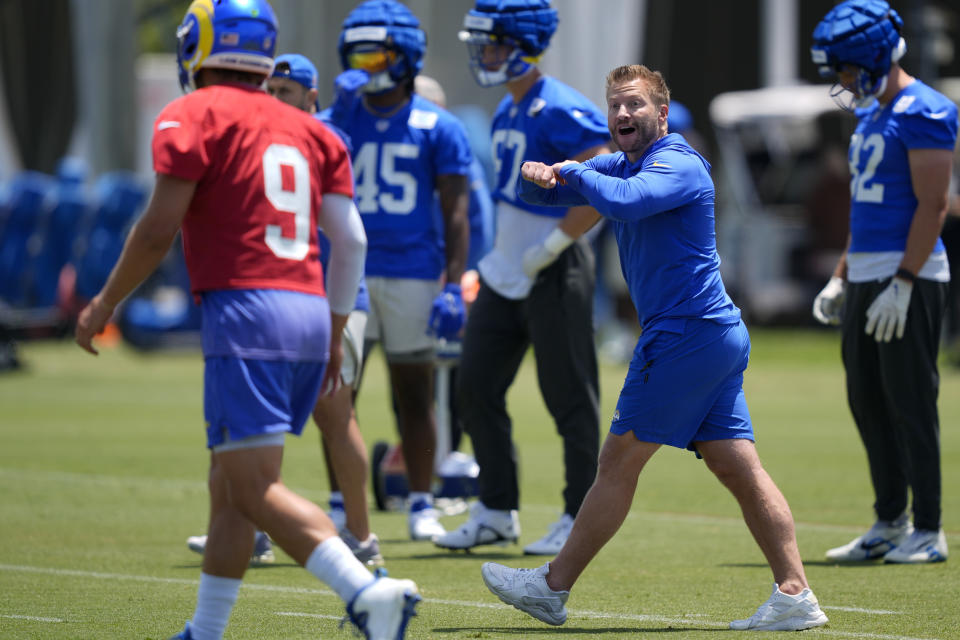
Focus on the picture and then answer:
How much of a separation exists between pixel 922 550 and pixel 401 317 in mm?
2848

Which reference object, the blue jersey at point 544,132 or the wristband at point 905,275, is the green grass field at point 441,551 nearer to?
the wristband at point 905,275

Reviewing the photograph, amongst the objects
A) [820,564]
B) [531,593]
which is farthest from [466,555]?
[531,593]

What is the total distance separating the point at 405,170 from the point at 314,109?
0.57 metres

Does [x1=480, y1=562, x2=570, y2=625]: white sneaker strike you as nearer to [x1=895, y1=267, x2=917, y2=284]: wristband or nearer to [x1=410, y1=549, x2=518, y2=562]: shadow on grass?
[x1=410, y1=549, x2=518, y2=562]: shadow on grass

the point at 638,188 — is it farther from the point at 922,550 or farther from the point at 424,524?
the point at 424,524

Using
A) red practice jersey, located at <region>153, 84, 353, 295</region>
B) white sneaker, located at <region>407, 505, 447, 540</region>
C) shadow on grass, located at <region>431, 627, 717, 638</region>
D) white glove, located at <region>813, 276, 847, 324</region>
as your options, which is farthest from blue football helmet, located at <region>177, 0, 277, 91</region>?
white glove, located at <region>813, 276, 847, 324</region>

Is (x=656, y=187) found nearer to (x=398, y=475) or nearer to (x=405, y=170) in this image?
(x=405, y=170)

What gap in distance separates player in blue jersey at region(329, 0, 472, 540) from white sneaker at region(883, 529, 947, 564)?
2316 millimetres

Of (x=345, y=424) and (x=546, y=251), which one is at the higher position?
(x=546, y=251)

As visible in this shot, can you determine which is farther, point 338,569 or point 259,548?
point 259,548

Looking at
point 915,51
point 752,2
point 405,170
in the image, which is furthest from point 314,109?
point 752,2

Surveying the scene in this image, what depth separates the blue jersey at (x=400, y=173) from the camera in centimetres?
850

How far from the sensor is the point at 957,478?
433 inches

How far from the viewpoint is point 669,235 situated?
5992 mm
